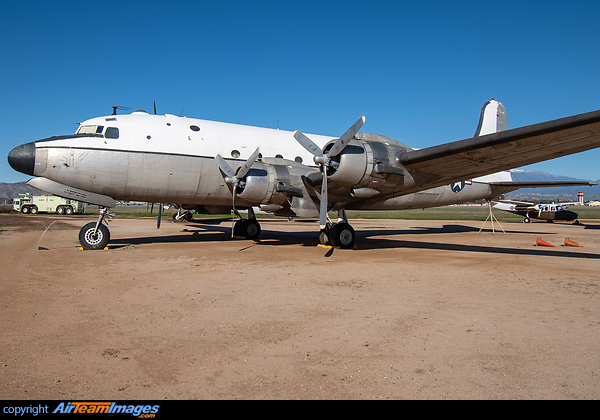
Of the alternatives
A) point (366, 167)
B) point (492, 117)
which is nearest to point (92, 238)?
point (366, 167)

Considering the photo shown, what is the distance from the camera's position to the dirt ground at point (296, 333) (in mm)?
2943

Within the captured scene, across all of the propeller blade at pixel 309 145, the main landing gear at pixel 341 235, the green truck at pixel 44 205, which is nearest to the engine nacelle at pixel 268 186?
the propeller blade at pixel 309 145

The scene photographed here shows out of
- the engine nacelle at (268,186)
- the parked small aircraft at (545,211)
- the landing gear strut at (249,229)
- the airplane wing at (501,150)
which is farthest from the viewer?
the parked small aircraft at (545,211)

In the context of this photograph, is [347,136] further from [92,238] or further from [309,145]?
[92,238]

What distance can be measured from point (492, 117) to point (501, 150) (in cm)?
809

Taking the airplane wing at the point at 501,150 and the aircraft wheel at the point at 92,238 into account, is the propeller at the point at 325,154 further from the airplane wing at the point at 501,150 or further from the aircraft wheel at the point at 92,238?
the aircraft wheel at the point at 92,238

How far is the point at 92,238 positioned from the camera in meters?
11.4

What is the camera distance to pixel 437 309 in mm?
5203

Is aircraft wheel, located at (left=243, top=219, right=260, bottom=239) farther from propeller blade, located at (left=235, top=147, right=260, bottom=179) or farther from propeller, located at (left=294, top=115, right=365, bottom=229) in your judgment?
propeller, located at (left=294, top=115, right=365, bottom=229)

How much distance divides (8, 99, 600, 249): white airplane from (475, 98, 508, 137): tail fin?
5.59 metres

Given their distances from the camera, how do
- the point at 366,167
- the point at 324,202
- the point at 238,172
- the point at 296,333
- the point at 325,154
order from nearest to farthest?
the point at 296,333 → the point at 324,202 → the point at 366,167 → the point at 325,154 → the point at 238,172

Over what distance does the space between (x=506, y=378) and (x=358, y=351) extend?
1.25 m
